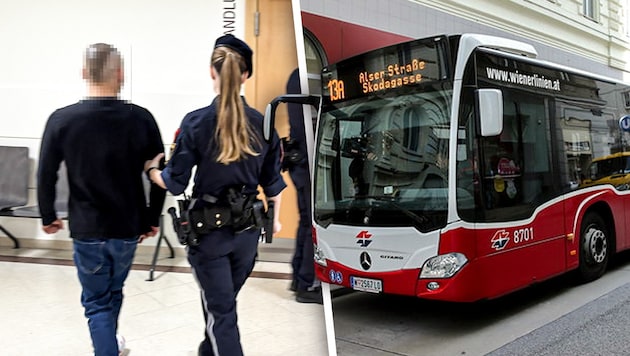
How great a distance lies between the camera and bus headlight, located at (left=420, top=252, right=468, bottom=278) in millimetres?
1245

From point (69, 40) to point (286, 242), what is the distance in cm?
61

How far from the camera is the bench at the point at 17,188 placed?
0.94m

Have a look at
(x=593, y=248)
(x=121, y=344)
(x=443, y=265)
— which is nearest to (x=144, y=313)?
(x=121, y=344)

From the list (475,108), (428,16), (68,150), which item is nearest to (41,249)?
(68,150)

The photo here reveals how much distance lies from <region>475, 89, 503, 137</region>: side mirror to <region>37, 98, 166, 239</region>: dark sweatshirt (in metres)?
0.90

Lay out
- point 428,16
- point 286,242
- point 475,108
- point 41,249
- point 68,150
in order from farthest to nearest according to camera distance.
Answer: point 475,108, point 428,16, point 286,242, point 41,249, point 68,150

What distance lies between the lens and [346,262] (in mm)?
1114

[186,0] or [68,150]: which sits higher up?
Result: [186,0]

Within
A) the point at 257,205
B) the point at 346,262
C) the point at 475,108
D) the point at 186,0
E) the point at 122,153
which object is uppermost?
the point at 186,0

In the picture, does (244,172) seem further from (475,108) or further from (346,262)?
(475,108)

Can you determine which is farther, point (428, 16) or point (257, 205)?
point (428, 16)

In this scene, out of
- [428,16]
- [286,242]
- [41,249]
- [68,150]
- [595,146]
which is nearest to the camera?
[68,150]

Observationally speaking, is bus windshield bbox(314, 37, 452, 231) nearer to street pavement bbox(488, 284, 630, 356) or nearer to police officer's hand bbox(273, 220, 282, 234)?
police officer's hand bbox(273, 220, 282, 234)

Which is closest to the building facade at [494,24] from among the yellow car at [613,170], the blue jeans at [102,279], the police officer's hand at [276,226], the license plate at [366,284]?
the yellow car at [613,170]
